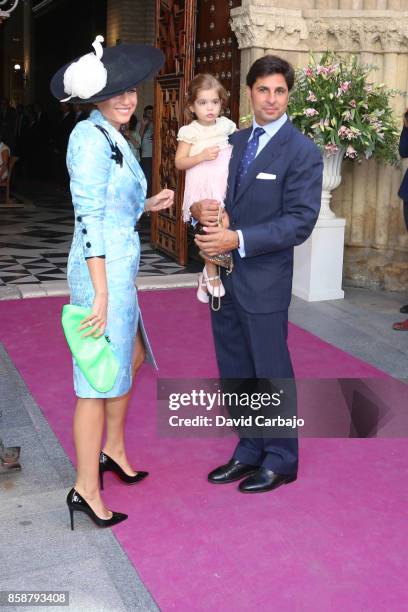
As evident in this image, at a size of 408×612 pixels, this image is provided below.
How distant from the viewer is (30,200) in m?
14.5

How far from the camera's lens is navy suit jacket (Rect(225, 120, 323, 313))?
320 centimetres

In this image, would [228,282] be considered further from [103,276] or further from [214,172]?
[214,172]

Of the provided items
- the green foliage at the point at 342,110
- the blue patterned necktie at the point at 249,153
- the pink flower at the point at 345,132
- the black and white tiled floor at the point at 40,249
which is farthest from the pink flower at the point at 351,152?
the blue patterned necktie at the point at 249,153

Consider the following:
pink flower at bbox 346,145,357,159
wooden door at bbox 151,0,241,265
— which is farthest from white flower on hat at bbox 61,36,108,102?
wooden door at bbox 151,0,241,265

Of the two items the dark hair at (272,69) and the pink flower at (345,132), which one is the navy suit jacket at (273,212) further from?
the pink flower at (345,132)

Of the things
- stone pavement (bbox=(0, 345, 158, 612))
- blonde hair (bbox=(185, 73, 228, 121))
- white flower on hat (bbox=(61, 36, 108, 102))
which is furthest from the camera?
blonde hair (bbox=(185, 73, 228, 121))

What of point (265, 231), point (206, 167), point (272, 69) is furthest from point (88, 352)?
point (206, 167)

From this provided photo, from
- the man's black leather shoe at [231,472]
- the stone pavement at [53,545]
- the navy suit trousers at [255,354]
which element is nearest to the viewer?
the stone pavement at [53,545]

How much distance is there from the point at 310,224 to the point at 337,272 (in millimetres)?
4000

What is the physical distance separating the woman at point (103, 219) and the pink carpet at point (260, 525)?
0.29 metres

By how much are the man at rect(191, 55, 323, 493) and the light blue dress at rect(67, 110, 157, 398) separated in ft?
1.04

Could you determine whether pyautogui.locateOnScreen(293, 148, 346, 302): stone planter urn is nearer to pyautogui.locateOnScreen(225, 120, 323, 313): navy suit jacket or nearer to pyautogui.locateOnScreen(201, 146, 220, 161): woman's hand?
pyautogui.locateOnScreen(201, 146, 220, 161): woman's hand

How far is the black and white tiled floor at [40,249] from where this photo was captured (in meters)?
8.09

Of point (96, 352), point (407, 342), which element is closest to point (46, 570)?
point (96, 352)
